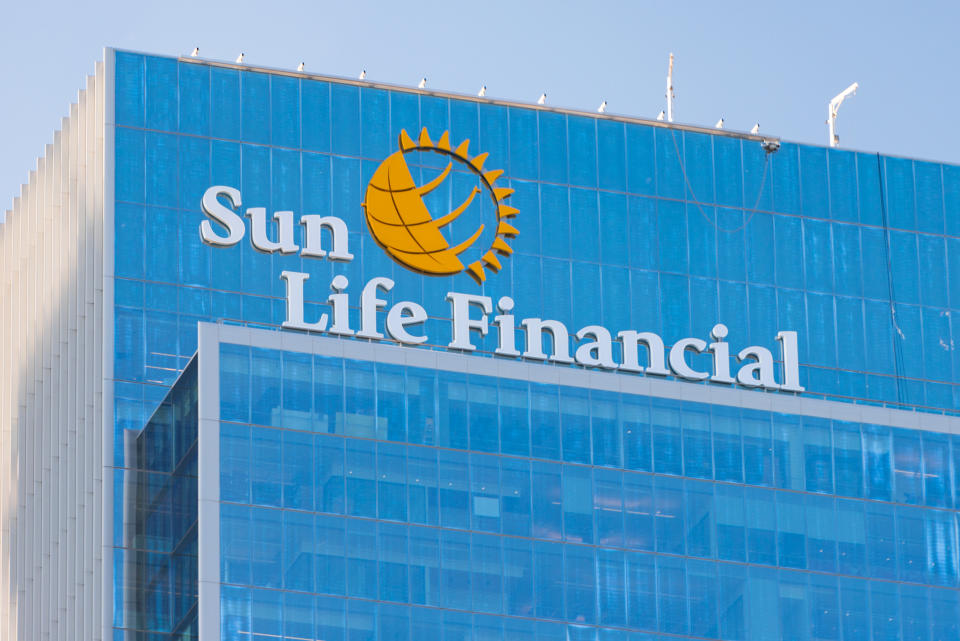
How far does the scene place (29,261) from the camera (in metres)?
163

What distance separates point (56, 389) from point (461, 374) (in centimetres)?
2515

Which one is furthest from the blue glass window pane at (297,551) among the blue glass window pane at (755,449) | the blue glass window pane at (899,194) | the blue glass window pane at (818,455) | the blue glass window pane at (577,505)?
the blue glass window pane at (899,194)

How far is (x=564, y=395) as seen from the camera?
5679 inches

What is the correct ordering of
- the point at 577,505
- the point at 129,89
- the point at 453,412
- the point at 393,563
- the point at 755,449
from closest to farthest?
the point at 393,563 < the point at 453,412 < the point at 577,505 < the point at 755,449 < the point at 129,89

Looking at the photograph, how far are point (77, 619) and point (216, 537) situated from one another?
14.4 meters

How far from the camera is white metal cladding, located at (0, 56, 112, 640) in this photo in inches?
5728

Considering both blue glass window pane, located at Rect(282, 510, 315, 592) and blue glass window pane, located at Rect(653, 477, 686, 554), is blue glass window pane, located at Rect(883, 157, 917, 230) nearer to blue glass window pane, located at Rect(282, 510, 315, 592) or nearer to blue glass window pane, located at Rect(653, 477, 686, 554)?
blue glass window pane, located at Rect(653, 477, 686, 554)

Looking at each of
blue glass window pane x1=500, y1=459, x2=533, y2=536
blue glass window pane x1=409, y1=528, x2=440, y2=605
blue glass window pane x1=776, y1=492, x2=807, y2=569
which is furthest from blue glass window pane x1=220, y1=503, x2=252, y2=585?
blue glass window pane x1=776, y1=492, x2=807, y2=569

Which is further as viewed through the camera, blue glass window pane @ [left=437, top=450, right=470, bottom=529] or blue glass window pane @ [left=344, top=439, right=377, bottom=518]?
blue glass window pane @ [left=437, top=450, right=470, bottom=529]

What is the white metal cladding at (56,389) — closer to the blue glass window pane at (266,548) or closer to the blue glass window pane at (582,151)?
the blue glass window pane at (266,548)

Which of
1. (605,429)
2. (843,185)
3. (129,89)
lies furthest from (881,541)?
(129,89)

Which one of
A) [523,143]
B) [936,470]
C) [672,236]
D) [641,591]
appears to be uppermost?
[523,143]

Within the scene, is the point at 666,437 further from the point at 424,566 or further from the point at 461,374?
the point at 424,566

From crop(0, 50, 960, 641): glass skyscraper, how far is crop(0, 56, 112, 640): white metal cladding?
0.29 metres
